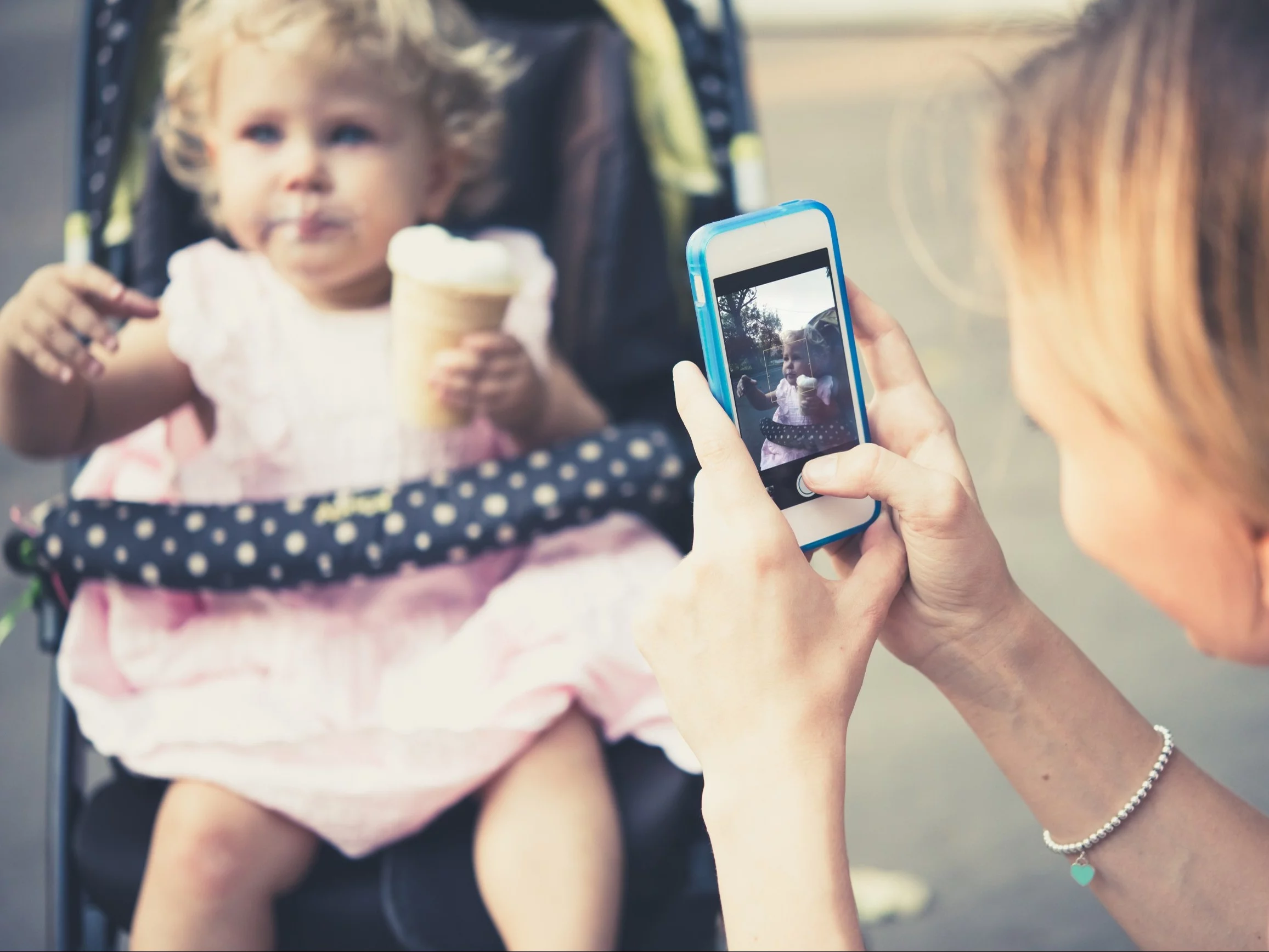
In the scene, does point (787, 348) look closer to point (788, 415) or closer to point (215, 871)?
point (788, 415)

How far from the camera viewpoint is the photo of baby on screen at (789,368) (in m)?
0.85

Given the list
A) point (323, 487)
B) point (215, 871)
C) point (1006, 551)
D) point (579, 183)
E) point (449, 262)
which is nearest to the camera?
point (215, 871)

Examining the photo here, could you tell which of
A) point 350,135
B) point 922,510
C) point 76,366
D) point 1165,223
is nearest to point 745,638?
point 922,510

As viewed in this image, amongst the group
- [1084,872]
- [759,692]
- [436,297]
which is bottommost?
[1084,872]

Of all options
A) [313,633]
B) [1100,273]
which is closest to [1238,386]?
[1100,273]

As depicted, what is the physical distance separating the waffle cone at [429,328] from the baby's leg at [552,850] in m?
0.37

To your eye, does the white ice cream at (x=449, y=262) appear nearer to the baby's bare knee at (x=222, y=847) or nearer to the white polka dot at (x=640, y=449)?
the white polka dot at (x=640, y=449)

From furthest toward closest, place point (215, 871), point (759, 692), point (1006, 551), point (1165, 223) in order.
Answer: point (1006, 551) < point (215, 871) < point (759, 692) < point (1165, 223)

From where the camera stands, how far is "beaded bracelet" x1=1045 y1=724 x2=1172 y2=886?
894mm

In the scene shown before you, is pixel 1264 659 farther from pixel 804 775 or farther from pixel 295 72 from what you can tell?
pixel 295 72

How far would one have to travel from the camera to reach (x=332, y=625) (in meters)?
1.22

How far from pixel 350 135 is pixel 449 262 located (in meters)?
0.31

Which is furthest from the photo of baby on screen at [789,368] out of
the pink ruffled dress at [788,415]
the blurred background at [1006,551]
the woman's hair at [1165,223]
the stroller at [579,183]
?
the stroller at [579,183]

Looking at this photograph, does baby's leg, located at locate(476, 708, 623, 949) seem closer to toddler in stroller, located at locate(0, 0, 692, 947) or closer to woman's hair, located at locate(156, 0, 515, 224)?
toddler in stroller, located at locate(0, 0, 692, 947)
